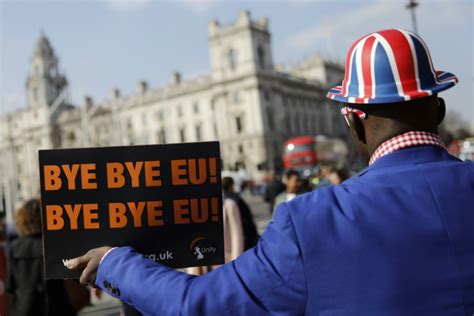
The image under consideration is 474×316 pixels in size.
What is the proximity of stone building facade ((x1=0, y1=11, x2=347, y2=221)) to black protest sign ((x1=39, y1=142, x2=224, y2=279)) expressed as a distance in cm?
5068

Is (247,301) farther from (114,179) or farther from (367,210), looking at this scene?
(114,179)

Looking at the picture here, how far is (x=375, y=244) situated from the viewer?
130cm

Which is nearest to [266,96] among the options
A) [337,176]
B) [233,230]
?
[337,176]

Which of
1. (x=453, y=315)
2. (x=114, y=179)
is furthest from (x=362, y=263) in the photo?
(x=114, y=179)

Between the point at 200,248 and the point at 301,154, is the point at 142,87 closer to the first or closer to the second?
the point at 301,154

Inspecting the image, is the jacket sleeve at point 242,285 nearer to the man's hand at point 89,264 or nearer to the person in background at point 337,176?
the man's hand at point 89,264

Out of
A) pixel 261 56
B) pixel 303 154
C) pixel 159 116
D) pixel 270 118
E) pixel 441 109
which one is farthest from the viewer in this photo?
pixel 159 116

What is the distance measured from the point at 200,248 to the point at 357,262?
0.72m

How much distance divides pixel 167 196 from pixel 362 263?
0.77 meters

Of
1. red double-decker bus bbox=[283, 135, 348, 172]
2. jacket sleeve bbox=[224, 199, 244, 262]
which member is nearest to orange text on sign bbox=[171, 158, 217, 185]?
jacket sleeve bbox=[224, 199, 244, 262]

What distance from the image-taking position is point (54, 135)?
73062 mm

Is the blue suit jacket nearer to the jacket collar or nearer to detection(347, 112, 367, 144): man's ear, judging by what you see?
the jacket collar

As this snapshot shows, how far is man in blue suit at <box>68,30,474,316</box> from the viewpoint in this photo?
130 cm

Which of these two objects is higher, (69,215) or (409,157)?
(409,157)
